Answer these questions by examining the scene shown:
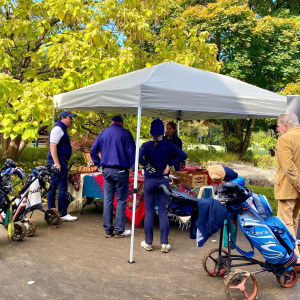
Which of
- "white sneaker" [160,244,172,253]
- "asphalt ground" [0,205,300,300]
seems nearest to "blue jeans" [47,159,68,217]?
"asphalt ground" [0,205,300,300]

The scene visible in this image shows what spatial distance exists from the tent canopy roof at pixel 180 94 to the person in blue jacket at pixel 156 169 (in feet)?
1.73

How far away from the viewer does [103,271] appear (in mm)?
4551

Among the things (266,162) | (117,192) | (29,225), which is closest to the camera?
(29,225)

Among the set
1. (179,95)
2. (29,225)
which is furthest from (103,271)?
(179,95)

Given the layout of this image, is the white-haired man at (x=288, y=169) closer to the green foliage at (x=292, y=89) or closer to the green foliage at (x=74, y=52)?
the green foliage at (x=74, y=52)

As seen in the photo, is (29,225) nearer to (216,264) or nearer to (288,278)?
(216,264)

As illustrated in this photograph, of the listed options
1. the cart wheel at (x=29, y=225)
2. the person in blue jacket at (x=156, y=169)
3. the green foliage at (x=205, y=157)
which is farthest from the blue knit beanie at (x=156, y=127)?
the green foliage at (x=205, y=157)

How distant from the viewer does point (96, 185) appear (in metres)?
6.97

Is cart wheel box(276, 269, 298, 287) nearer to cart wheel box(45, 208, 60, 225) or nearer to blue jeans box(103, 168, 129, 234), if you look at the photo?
blue jeans box(103, 168, 129, 234)

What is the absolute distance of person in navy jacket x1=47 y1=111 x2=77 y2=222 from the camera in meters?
6.37

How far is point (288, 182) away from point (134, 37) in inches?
231

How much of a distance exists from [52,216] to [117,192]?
55.5 inches

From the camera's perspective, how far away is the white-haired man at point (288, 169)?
451 centimetres

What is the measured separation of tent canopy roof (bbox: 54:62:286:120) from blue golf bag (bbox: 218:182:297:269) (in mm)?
1534
